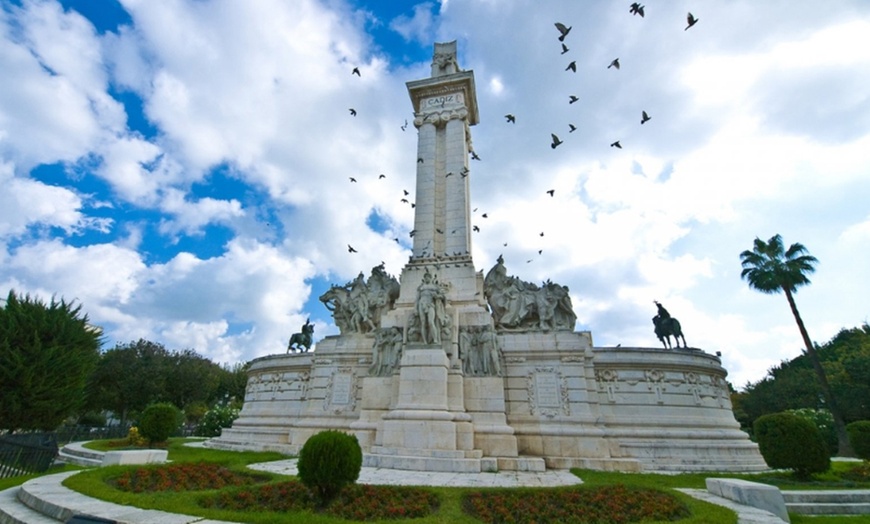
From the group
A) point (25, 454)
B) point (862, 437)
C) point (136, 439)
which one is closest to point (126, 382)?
point (136, 439)

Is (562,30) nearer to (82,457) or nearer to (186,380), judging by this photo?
(82,457)

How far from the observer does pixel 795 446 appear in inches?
428

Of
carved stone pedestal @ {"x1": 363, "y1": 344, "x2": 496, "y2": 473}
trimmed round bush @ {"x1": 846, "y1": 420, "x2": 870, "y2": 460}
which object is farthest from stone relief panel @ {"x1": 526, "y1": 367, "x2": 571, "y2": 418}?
trimmed round bush @ {"x1": 846, "y1": 420, "x2": 870, "y2": 460}

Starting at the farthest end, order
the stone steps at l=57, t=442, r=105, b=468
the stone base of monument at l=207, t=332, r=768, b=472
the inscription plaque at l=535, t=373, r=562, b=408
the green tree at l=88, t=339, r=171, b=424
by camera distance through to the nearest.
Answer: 1. the green tree at l=88, t=339, r=171, b=424
2. the inscription plaque at l=535, t=373, r=562, b=408
3. the stone steps at l=57, t=442, r=105, b=468
4. the stone base of monument at l=207, t=332, r=768, b=472

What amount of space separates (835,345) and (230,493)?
5530 cm

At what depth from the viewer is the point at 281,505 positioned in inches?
280

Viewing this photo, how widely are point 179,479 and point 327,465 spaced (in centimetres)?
402

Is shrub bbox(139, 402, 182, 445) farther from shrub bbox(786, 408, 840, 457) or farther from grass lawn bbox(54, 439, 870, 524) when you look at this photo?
shrub bbox(786, 408, 840, 457)

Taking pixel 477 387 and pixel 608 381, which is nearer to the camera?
pixel 477 387

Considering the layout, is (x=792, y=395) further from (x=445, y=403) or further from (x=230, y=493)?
(x=230, y=493)

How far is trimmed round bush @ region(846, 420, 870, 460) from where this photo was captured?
11.9 metres

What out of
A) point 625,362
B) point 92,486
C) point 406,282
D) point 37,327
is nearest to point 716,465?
point 625,362

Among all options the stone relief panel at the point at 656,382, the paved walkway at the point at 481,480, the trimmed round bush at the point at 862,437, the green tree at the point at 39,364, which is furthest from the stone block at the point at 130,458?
the trimmed round bush at the point at 862,437

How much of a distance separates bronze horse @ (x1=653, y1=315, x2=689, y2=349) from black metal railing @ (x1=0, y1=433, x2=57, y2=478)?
22.5 m
